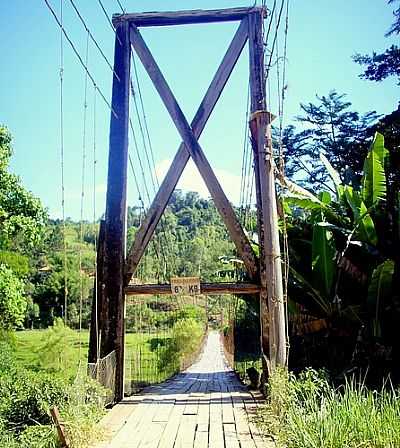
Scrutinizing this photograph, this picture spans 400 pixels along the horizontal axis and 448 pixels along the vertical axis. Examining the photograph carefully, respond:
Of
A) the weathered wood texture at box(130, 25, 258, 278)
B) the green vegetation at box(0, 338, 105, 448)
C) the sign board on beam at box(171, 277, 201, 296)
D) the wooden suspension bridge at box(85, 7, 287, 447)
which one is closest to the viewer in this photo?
the green vegetation at box(0, 338, 105, 448)

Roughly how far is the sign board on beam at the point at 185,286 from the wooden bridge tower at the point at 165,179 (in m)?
0.08

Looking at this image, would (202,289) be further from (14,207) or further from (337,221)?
(14,207)

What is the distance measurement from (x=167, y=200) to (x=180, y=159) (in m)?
0.41

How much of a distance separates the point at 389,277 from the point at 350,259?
1.06 meters

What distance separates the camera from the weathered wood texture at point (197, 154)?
4.96m

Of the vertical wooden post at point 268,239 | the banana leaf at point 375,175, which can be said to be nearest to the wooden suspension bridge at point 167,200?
the vertical wooden post at point 268,239

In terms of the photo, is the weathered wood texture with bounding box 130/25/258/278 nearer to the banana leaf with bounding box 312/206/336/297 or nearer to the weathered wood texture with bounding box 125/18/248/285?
the weathered wood texture with bounding box 125/18/248/285

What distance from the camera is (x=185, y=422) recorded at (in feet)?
11.5

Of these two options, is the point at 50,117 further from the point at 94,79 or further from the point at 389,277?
the point at 389,277

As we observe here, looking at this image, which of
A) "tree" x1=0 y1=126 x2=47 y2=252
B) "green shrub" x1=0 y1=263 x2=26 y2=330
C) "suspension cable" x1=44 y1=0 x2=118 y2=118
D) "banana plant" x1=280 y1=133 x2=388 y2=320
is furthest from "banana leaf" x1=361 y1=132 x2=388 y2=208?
"tree" x1=0 y1=126 x2=47 y2=252

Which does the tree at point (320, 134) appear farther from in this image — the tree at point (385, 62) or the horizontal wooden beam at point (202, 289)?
the horizontal wooden beam at point (202, 289)

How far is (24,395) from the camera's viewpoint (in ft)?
22.0

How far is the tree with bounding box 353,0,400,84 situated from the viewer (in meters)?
11.2

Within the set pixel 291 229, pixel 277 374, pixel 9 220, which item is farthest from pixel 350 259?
pixel 9 220
